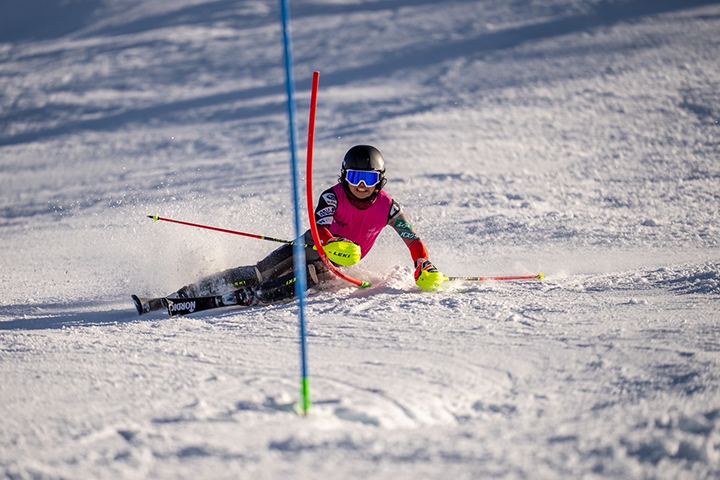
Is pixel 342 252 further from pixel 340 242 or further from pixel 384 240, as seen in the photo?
pixel 384 240

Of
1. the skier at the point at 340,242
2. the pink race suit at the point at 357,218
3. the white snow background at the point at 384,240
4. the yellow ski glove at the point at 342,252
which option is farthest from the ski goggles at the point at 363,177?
the white snow background at the point at 384,240

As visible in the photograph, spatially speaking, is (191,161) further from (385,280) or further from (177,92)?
(385,280)

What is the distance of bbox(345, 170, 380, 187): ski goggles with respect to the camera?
4.35 meters

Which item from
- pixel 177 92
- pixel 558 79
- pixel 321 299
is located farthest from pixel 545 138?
pixel 177 92

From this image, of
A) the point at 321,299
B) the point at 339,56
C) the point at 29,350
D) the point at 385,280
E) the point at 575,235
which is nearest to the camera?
the point at 29,350

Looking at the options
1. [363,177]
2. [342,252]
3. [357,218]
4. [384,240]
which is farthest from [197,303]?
[384,240]

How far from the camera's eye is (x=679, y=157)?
8.73 meters

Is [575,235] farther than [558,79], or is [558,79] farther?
[558,79]

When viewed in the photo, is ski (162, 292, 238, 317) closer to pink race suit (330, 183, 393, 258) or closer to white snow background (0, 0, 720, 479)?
white snow background (0, 0, 720, 479)

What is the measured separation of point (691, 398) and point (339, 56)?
1418 cm

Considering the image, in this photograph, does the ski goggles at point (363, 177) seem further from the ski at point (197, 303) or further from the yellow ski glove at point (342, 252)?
the ski at point (197, 303)

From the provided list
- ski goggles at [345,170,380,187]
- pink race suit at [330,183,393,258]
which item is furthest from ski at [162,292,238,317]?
ski goggles at [345,170,380,187]

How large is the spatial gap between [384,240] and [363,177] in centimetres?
208

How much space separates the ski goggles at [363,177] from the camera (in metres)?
4.35
